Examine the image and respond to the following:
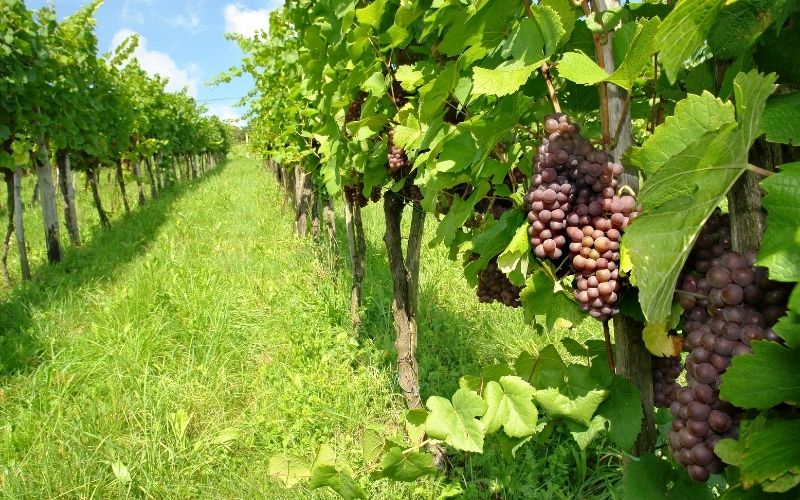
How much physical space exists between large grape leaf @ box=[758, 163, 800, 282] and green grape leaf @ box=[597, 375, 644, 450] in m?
0.57

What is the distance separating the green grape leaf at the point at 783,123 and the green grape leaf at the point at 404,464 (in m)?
0.95

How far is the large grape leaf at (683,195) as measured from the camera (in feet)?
2.15

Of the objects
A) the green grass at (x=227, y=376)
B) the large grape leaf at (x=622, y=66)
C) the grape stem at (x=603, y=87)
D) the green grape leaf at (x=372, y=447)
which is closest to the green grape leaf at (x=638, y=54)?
the large grape leaf at (x=622, y=66)

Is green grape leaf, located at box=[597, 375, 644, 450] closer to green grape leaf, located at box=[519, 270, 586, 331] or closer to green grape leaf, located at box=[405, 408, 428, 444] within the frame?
green grape leaf, located at box=[519, 270, 586, 331]

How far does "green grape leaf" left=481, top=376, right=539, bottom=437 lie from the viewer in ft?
3.86

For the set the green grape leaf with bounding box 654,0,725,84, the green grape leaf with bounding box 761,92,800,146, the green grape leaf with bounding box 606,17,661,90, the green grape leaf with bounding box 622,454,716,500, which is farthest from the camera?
the green grape leaf with bounding box 622,454,716,500

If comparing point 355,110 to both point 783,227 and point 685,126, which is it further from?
point 783,227

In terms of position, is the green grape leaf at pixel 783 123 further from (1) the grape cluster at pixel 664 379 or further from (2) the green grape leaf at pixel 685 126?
(1) the grape cluster at pixel 664 379

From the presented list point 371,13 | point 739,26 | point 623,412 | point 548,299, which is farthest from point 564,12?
point 371,13

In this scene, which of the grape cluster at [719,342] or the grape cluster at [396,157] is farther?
the grape cluster at [396,157]

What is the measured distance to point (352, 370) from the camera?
176 inches

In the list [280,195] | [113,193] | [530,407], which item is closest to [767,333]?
[530,407]

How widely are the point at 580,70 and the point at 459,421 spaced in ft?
2.57

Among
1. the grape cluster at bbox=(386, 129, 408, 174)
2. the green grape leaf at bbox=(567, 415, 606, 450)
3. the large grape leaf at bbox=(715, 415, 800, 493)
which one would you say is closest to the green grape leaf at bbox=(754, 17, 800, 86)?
the large grape leaf at bbox=(715, 415, 800, 493)
